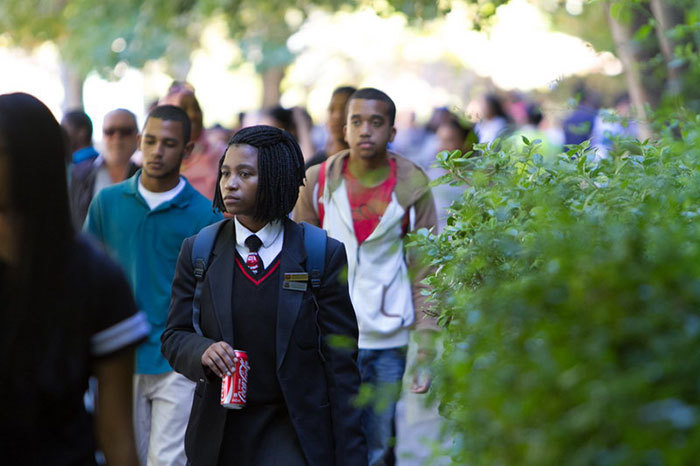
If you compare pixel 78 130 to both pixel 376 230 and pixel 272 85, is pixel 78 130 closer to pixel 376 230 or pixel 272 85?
pixel 376 230

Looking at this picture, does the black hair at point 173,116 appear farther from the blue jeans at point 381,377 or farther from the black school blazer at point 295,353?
the black school blazer at point 295,353

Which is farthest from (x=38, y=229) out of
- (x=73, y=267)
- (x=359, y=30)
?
(x=359, y=30)

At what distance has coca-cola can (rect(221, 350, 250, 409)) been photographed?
4363 mm

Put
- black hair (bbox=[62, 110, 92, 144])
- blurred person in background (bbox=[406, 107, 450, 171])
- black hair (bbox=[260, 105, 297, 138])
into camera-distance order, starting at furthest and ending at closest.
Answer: blurred person in background (bbox=[406, 107, 450, 171]), black hair (bbox=[260, 105, 297, 138]), black hair (bbox=[62, 110, 92, 144])

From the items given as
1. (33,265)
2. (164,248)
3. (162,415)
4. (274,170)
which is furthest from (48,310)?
(164,248)

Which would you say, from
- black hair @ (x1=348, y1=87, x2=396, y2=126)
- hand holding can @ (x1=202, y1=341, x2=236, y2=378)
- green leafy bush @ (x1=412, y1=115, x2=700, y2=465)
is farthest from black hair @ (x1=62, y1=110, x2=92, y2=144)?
green leafy bush @ (x1=412, y1=115, x2=700, y2=465)

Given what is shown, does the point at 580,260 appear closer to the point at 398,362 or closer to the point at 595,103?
the point at 398,362

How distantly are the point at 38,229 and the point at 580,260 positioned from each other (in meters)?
1.41

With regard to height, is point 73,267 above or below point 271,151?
below

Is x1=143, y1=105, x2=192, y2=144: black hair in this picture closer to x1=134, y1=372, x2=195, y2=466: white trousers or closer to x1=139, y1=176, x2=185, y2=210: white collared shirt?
x1=139, y1=176, x2=185, y2=210: white collared shirt

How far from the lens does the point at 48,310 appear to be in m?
2.90

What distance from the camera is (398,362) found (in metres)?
6.73

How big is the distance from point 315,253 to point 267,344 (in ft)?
1.41

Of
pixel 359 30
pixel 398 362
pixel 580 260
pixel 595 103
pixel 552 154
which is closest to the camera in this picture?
pixel 580 260
